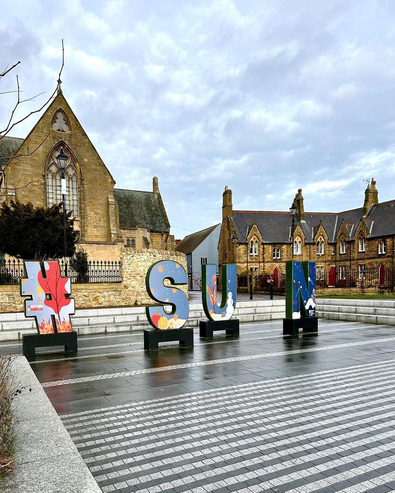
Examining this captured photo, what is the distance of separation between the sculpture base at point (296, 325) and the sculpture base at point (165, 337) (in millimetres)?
4063

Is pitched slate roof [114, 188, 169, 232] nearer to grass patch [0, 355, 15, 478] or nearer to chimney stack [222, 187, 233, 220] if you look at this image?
chimney stack [222, 187, 233, 220]

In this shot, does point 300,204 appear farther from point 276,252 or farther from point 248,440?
point 248,440

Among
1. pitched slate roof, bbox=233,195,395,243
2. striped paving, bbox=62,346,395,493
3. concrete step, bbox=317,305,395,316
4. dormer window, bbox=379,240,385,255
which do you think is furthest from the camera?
pitched slate roof, bbox=233,195,395,243

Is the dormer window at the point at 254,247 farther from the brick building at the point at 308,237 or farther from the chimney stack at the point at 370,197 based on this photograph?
the chimney stack at the point at 370,197

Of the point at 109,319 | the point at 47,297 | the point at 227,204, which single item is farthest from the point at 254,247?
the point at 47,297

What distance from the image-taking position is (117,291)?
852 inches

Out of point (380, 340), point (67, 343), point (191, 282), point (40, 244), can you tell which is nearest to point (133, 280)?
point (40, 244)

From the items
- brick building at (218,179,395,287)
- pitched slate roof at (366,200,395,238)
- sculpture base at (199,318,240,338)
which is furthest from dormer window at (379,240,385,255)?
sculpture base at (199,318,240,338)

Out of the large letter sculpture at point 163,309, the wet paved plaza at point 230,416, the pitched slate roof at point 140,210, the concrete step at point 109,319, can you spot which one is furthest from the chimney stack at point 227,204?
the wet paved plaza at point 230,416

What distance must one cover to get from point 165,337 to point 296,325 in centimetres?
514

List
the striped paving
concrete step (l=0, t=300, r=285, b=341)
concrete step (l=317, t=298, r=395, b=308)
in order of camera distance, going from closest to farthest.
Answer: the striped paving < concrete step (l=0, t=300, r=285, b=341) < concrete step (l=317, t=298, r=395, b=308)

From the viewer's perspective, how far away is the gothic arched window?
36125mm

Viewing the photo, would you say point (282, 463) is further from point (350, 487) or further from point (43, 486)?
point (43, 486)

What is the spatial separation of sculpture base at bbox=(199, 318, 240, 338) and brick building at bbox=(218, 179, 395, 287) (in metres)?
34.0
